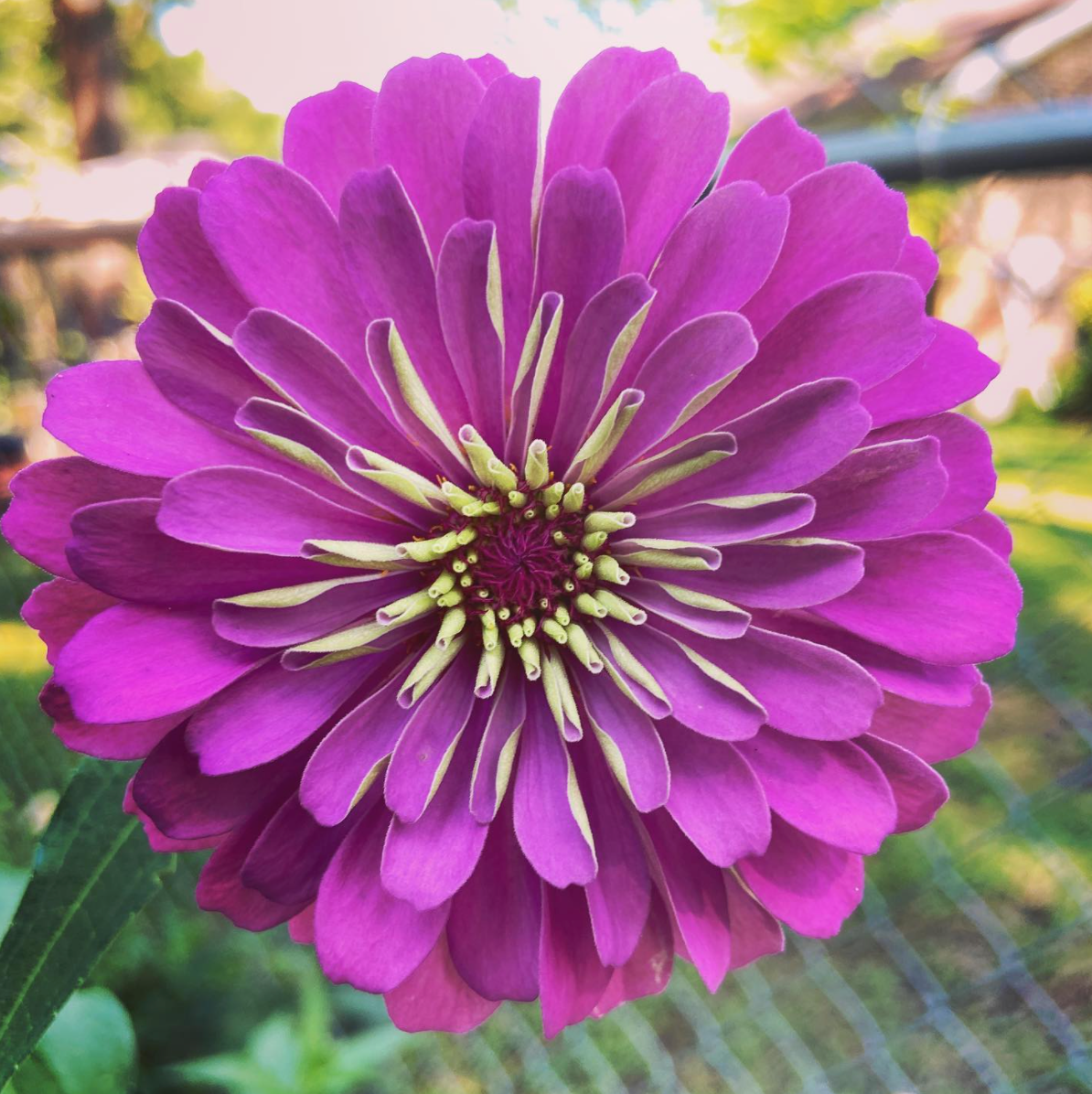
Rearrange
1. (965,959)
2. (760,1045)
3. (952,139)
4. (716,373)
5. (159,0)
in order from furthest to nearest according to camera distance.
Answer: (159,0) → (965,959) → (760,1045) → (952,139) → (716,373)

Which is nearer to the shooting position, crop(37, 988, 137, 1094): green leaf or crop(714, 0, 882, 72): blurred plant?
crop(37, 988, 137, 1094): green leaf

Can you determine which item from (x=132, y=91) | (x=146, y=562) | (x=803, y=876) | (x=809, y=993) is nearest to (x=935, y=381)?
(x=803, y=876)

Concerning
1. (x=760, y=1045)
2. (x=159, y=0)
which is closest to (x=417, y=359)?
(x=760, y=1045)

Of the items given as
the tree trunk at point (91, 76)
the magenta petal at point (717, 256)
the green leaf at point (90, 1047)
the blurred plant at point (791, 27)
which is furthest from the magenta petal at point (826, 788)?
the tree trunk at point (91, 76)

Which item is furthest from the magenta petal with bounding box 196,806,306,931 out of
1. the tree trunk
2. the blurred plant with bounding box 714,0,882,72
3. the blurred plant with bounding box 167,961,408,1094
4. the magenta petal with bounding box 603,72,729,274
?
the tree trunk

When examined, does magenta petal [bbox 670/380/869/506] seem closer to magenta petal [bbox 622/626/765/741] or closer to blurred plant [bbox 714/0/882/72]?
magenta petal [bbox 622/626/765/741]

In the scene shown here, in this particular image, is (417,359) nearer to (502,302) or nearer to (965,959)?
(502,302)
